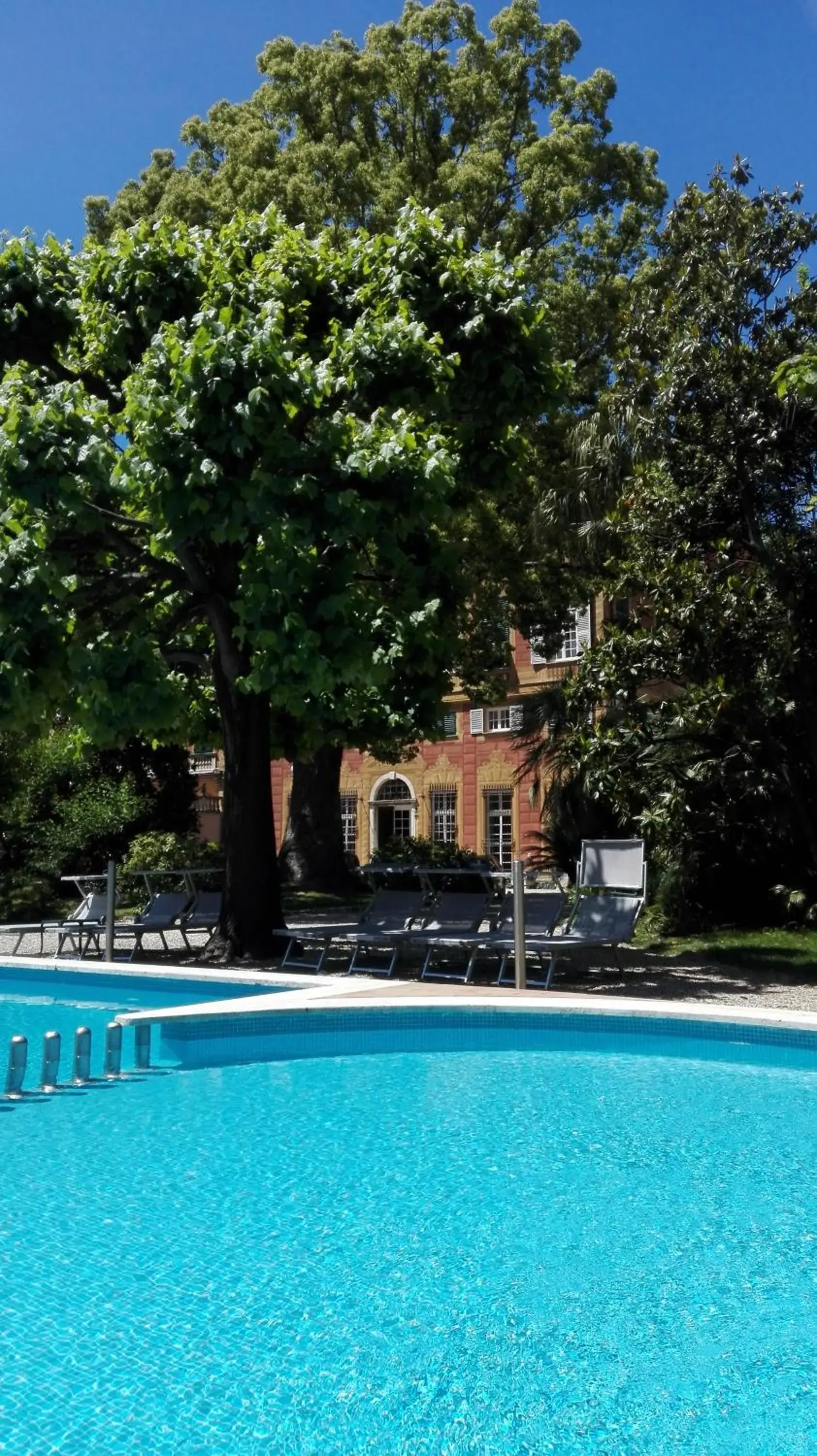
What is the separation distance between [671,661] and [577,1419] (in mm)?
12318

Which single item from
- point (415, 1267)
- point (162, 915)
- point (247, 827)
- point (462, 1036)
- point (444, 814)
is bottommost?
point (415, 1267)

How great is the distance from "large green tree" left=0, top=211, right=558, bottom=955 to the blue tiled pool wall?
9.75 feet

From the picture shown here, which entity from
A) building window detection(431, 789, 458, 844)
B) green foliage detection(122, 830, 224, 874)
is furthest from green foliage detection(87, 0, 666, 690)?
building window detection(431, 789, 458, 844)

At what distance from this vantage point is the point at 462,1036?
974 cm

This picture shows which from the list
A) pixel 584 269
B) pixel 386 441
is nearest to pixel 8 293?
pixel 386 441

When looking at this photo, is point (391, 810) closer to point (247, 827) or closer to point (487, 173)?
point (487, 173)

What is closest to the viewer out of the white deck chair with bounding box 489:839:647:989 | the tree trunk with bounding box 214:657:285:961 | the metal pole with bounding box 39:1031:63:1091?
the metal pole with bounding box 39:1031:63:1091

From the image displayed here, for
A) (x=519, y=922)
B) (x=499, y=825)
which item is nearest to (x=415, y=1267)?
(x=519, y=922)

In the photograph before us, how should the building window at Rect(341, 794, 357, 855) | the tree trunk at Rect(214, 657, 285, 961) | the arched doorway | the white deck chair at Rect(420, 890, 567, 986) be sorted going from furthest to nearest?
1. the building window at Rect(341, 794, 357, 855)
2. the arched doorway
3. the tree trunk at Rect(214, 657, 285, 961)
4. the white deck chair at Rect(420, 890, 567, 986)

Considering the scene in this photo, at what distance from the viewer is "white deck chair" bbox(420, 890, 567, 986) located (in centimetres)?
1219

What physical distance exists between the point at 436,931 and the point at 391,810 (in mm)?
28363

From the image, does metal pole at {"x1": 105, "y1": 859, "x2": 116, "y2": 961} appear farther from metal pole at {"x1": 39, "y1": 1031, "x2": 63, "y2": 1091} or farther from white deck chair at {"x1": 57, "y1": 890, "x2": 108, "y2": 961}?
metal pole at {"x1": 39, "y1": 1031, "x2": 63, "y2": 1091}

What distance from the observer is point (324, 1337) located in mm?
4406

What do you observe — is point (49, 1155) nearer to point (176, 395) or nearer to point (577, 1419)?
point (577, 1419)
